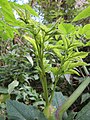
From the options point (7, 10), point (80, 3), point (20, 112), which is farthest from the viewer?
point (80, 3)

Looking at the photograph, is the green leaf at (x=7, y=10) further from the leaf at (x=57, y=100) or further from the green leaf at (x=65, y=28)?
the leaf at (x=57, y=100)

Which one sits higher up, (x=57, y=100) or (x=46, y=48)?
(x=46, y=48)

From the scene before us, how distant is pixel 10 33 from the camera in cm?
54

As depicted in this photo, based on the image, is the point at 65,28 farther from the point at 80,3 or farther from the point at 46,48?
the point at 80,3

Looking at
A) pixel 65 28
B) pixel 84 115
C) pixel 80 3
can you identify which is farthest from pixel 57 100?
pixel 80 3

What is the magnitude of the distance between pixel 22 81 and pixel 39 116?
53 centimetres

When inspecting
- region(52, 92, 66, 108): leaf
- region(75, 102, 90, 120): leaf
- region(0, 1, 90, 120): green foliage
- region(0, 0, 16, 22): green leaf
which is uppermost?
region(0, 0, 16, 22): green leaf

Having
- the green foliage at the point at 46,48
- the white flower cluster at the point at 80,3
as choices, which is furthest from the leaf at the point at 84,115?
the white flower cluster at the point at 80,3

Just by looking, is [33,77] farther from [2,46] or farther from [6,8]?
[6,8]

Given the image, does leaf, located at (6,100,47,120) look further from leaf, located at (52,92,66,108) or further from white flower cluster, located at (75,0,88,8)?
white flower cluster, located at (75,0,88,8)

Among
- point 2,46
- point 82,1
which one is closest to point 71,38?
point 2,46

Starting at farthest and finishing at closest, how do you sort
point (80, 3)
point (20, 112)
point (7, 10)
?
point (80, 3)
point (20, 112)
point (7, 10)

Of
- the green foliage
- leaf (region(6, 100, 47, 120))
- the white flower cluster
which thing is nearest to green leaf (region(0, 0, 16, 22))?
the green foliage

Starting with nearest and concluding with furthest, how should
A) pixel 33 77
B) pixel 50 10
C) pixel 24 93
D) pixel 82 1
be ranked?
pixel 24 93 < pixel 33 77 < pixel 82 1 < pixel 50 10
